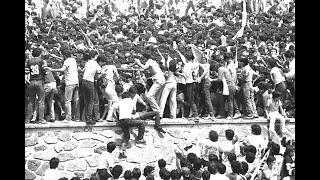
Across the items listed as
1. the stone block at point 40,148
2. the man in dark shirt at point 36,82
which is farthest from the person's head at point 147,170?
the man in dark shirt at point 36,82

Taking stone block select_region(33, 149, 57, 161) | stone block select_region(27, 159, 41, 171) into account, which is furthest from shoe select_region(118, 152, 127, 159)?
stone block select_region(27, 159, 41, 171)

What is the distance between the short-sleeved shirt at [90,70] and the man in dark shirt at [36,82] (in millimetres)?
822

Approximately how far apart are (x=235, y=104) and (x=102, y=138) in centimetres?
301

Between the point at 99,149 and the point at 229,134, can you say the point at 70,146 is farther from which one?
the point at 229,134

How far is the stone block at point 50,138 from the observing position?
1195 cm

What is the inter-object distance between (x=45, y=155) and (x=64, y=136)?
21.4 inches

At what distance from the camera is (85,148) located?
12.1m

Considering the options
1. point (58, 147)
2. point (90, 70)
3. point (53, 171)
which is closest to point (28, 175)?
point (53, 171)

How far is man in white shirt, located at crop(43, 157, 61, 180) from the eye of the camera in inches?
447

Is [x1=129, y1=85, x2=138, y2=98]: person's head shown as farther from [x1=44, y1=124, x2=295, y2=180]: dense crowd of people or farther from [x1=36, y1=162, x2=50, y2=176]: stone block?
[x1=36, y1=162, x2=50, y2=176]: stone block
